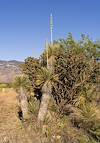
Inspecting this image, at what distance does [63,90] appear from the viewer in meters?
15.2

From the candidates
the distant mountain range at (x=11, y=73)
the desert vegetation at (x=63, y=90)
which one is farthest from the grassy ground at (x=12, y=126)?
the distant mountain range at (x=11, y=73)

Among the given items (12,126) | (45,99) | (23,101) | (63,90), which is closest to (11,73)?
(63,90)

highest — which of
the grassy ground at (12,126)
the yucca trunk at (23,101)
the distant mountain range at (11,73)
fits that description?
the distant mountain range at (11,73)

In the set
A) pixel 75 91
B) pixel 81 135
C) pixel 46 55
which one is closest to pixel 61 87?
pixel 75 91

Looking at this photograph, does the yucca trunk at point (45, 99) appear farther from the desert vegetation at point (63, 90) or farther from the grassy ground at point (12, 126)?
the grassy ground at point (12, 126)

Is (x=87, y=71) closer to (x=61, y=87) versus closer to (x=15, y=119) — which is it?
(x=61, y=87)

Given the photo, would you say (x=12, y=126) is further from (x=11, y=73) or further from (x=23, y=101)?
(x=11, y=73)

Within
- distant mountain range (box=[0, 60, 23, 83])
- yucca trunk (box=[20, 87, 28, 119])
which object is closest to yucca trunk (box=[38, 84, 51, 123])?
yucca trunk (box=[20, 87, 28, 119])

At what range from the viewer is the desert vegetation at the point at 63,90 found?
13.4m

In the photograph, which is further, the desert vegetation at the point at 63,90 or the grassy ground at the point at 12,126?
the desert vegetation at the point at 63,90

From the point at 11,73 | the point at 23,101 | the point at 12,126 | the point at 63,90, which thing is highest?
the point at 11,73

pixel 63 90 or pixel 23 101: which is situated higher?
pixel 63 90

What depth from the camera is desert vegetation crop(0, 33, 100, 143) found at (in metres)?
13.4

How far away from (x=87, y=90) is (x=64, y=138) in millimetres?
3221
